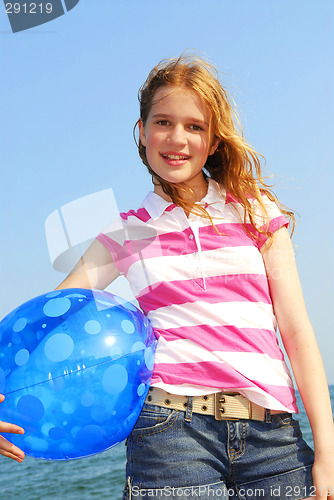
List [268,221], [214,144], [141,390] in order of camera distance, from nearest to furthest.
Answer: [141,390] → [268,221] → [214,144]

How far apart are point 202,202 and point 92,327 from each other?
716mm

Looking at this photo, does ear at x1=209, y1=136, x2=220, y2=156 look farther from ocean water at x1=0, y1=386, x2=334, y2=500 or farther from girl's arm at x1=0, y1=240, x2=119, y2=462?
ocean water at x1=0, y1=386, x2=334, y2=500

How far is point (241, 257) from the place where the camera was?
207 centimetres

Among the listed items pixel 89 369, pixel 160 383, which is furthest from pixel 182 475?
pixel 89 369

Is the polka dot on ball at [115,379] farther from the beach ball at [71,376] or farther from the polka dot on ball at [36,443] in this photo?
the polka dot on ball at [36,443]

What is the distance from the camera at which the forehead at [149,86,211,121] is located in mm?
2174

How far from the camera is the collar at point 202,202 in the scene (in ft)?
7.27

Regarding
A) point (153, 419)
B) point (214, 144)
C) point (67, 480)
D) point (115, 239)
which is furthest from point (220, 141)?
point (67, 480)

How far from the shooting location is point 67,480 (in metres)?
19.2

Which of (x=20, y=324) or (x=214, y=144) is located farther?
(x=214, y=144)

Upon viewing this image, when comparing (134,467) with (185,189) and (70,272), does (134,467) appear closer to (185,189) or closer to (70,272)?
(70,272)

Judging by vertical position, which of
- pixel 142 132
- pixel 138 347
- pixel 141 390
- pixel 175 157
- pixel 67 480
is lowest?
pixel 67 480

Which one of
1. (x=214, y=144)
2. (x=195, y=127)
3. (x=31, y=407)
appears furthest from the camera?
(x=214, y=144)

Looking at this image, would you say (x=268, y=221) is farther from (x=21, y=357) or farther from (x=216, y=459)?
(x=21, y=357)
